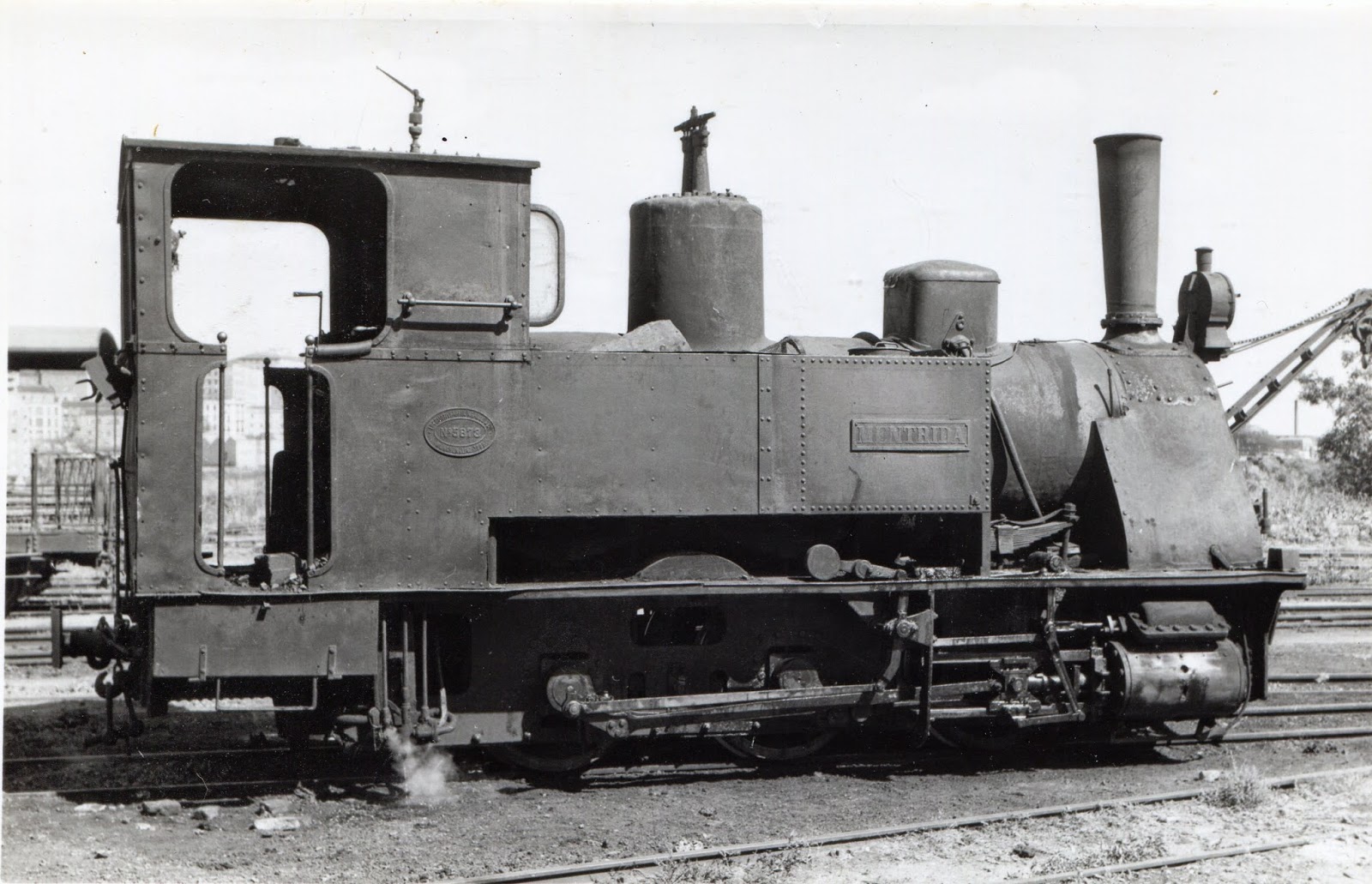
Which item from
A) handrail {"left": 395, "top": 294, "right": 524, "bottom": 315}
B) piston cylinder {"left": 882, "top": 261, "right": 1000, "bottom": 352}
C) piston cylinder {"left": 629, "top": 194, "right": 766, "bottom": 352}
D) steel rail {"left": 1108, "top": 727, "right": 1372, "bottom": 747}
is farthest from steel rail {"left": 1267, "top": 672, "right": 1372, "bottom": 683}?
handrail {"left": 395, "top": 294, "right": 524, "bottom": 315}

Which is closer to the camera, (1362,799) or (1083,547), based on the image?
(1362,799)

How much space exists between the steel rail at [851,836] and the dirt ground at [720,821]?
0.05 meters

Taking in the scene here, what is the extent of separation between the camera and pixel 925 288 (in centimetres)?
715

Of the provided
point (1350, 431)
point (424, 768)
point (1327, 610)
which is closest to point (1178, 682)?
point (424, 768)

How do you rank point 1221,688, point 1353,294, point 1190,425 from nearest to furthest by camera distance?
point 1221,688 < point 1190,425 < point 1353,294

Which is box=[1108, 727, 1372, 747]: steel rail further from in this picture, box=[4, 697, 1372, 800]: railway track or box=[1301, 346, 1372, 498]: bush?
box=[1301, 346, 1372, 498]: bush

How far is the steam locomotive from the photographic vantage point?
18.8 feet

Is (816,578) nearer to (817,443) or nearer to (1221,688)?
(817,443)

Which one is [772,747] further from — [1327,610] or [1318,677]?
[1327,610]

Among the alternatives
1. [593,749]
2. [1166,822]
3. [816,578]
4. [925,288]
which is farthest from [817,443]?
[1166,822]

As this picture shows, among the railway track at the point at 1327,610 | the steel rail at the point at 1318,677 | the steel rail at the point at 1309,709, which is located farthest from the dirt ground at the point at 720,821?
the railway track at the point at 1327,610

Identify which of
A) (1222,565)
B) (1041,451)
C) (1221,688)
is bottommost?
(1221,688)

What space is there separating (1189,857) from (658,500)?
9.53 ft

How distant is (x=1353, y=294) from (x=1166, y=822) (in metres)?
4.29
